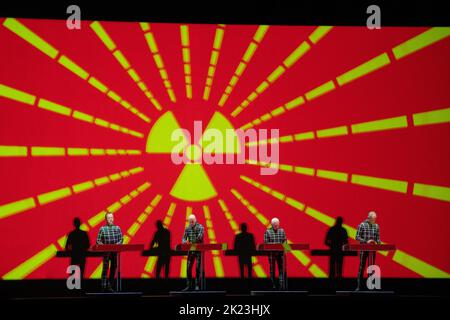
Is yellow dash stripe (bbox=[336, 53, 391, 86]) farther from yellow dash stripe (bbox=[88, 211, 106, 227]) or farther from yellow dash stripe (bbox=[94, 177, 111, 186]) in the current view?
yellow dash stripe (bbox=[88, 211, 106, 227])

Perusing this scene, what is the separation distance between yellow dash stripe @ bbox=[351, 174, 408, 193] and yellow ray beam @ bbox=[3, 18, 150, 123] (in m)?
3.60

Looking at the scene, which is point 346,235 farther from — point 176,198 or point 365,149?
point 176,198

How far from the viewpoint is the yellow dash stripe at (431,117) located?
44.1 ft

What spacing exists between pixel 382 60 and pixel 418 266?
3401mm

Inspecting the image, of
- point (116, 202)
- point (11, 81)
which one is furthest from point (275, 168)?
point (11, 81)

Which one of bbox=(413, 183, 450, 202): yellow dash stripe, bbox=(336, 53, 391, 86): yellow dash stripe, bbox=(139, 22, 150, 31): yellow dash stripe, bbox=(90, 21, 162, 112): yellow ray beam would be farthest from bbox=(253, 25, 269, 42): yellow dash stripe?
bbox=(413, 183, 450, 202): yellow dash stripe

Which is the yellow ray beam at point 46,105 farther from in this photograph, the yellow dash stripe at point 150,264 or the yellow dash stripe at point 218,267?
the yellow dash stripe at point 218,267

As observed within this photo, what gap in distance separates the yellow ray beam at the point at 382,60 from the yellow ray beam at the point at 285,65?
33 cm

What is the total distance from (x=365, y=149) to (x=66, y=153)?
489 cm

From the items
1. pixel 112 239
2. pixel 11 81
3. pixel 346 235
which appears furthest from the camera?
pixel 11 81

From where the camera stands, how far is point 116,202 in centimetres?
1342

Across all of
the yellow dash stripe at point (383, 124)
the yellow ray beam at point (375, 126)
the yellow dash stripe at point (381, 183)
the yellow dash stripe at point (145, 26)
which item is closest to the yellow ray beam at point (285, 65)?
the yellow ray beam at point (375, 126)

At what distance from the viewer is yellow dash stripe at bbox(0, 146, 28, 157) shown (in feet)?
43.4

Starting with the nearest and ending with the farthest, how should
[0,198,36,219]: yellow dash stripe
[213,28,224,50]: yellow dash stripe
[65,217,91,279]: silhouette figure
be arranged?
[65,217,91,279]: silhouette figure < [0,198,36,219]: yellow dash stripe < [213,28,224,50]: yellow dash stripe
